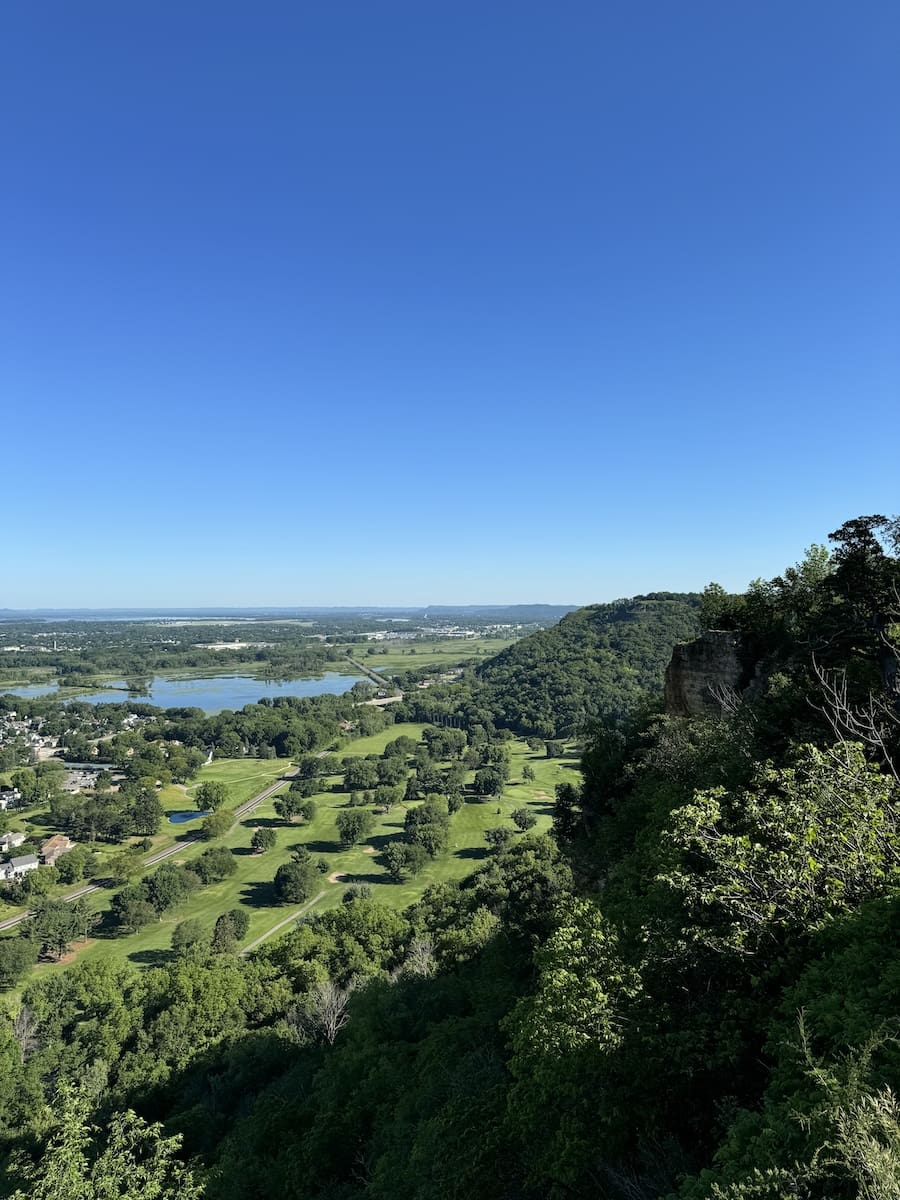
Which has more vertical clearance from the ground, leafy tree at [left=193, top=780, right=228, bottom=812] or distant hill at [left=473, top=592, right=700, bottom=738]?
distant hill at [left=473, top=592, right=700, bottom=738]

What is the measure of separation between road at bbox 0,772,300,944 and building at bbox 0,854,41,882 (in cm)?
743

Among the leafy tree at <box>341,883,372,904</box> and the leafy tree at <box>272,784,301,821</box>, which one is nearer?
the leafy tree at <box>341,883,372,904</box>

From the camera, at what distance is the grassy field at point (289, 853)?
198ft

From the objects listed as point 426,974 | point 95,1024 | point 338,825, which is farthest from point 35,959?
point 426,974

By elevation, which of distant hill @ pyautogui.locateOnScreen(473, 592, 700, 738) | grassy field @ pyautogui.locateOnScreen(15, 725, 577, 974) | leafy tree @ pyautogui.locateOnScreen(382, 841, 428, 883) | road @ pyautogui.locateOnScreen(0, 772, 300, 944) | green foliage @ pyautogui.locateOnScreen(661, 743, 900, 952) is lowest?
road @ pyautogui.locateOnScreen(0, 772, 300, 944)

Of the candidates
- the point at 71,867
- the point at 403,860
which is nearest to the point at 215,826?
the point at 71,867

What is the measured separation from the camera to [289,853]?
79.6 meters

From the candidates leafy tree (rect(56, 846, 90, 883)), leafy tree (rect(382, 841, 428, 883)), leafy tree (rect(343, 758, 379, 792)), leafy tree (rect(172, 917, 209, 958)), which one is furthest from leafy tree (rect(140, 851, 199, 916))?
leafy tree (rect(343, 758, 379, 792))

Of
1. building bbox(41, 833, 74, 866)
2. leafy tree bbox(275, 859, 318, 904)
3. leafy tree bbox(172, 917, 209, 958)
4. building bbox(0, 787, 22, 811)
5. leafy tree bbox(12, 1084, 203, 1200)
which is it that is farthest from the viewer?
building bbox(0, 787, 22, 811)

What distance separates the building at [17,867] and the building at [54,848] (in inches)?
83.4

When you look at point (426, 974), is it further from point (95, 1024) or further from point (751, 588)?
point (751, 588)

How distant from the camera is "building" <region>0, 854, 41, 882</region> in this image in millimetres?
71500

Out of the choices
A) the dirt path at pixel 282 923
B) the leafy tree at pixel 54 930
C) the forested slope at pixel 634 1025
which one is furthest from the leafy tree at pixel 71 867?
the forested slope at pixel 634 1025

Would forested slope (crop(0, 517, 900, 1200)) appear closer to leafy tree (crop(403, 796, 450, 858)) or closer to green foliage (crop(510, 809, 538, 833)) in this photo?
leafy tree (crop(403, 796, 450, 858))
